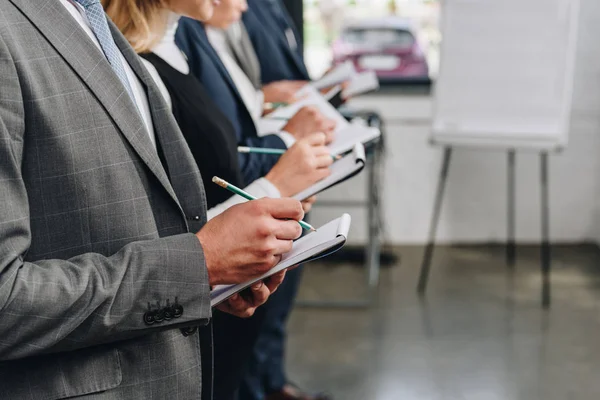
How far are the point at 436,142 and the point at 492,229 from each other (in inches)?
49.2

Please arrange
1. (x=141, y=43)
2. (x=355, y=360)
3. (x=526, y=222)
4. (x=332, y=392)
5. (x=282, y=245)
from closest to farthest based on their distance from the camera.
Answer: (x=282, y=245)
(x=141, y=43)
(x=332, y=392)
(x=355, y=360)
(x=526, y=222)

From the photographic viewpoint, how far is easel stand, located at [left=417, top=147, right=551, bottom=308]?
4.12 meters

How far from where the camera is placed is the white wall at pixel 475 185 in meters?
5.02

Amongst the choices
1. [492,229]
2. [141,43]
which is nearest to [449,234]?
[492,229]

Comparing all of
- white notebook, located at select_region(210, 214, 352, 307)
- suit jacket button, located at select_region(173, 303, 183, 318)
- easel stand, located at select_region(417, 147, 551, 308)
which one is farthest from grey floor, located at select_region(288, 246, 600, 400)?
suit jacket button, located at select_region(173, 303, 183, 318)

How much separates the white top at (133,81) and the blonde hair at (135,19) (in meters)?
0.36

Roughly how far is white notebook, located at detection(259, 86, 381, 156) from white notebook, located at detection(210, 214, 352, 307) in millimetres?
670

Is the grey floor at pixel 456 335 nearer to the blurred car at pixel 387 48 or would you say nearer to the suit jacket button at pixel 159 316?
the blurred car at pixel 387 48

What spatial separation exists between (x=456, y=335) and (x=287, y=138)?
1956 millimetres

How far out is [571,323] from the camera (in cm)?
381

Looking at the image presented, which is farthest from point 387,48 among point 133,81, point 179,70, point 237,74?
point 133,81

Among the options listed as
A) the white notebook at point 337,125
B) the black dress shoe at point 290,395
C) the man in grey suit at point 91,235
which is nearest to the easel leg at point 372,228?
the black dress shoe at point 290,395

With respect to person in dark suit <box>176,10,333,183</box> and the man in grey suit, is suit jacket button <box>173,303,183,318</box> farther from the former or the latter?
person in dark suit <box>176,10,333,183</box>

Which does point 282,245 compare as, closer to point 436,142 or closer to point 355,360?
point 355,360
